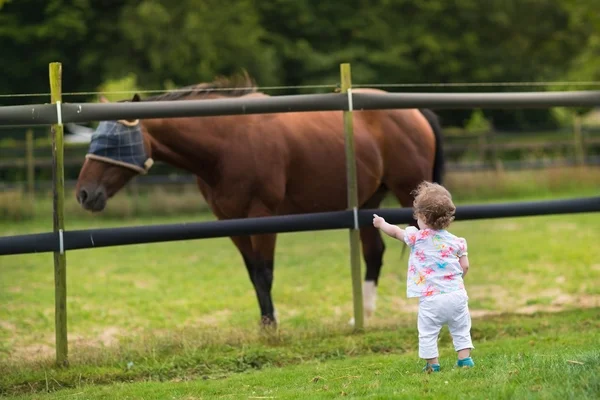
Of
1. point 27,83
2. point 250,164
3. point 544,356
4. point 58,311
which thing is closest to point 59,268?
point 58,311

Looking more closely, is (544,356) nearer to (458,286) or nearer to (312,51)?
(458,286)

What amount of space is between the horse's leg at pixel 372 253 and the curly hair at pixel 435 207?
11.1 feet

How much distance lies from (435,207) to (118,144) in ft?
10.3

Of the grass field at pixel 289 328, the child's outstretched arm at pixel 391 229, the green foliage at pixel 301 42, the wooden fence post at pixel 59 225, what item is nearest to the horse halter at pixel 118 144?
the wooden fence post at pixel 59 225

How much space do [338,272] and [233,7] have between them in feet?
82.8

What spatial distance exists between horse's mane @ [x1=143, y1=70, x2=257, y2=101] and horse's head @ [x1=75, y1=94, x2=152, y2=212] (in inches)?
13.6

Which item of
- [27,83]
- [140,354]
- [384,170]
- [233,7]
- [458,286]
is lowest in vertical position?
[140,354]

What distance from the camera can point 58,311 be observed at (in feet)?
20.6

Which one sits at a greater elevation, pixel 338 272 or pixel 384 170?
pixel 384 170

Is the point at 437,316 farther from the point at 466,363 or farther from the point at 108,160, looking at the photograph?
the point at 108,160

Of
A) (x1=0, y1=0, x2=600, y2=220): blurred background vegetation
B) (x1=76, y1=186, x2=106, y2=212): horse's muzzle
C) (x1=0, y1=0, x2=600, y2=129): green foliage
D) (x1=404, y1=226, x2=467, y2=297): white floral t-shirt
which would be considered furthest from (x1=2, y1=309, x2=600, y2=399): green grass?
(x1=0, y1=0, x2=600, y2=129): green foliage

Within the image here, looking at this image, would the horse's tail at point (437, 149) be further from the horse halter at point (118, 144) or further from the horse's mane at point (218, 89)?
the horse halter at point (118, 144)

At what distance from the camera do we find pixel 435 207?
197 inches

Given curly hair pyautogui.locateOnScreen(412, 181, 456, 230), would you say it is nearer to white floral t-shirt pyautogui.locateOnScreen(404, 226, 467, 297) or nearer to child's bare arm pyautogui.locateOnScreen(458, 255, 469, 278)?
white floral t-shirt pyautogui.locateOnScreen(404, 226, 467, 297)
